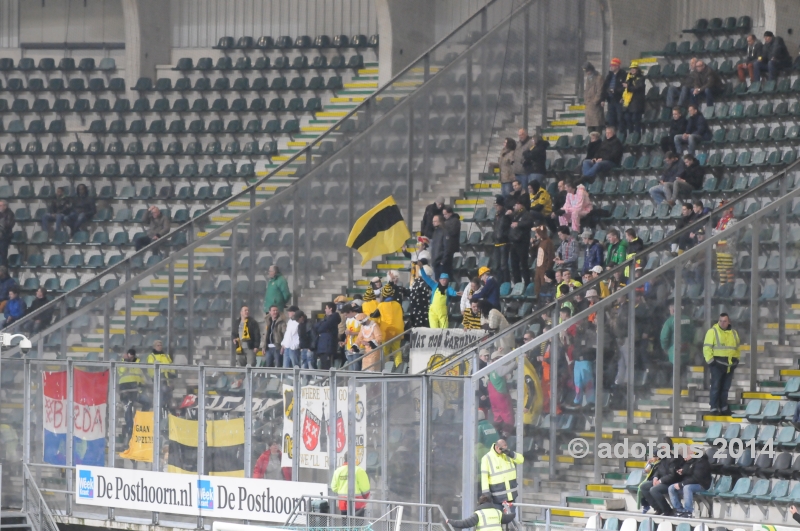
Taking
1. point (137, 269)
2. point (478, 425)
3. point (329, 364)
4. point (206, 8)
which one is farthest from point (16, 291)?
point (478, 425)

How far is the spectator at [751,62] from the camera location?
890 inches

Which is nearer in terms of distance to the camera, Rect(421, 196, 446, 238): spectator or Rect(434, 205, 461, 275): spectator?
Rect(434, 205, 461, 275): spectator

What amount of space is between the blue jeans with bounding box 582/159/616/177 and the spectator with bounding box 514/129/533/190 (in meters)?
0.89

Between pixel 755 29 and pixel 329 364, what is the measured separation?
10.1 metres

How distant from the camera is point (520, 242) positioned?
67.1 feet

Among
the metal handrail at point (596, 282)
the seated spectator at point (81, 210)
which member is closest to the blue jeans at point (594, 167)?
the metal handrail at point (596, 282)

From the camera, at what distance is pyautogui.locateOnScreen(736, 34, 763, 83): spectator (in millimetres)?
22609

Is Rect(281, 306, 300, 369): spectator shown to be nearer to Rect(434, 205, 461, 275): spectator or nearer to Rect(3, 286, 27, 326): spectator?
Rect(434, 205, 461, 275): spectator

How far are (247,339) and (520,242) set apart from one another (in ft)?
13.3

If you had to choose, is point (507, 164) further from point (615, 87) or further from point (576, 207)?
point (615, 87)

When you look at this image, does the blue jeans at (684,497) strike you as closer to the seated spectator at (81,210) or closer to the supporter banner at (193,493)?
the supporter banner at (193,493)

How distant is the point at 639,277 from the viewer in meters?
16.7

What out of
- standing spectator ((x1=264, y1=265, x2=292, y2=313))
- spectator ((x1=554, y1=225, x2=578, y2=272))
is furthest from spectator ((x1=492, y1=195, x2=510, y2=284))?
standing spectator ((x1=264, y1=265, x2=292, y2=313))

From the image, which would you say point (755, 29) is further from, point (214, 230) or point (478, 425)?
point (478, 425)
